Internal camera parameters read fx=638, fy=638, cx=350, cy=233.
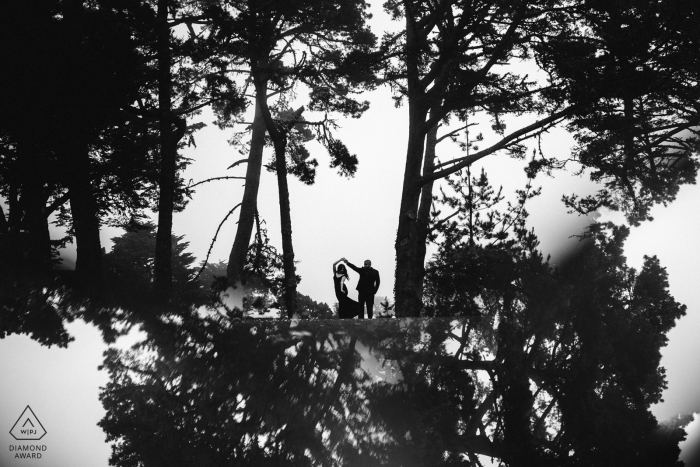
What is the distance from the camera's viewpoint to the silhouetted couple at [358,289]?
10.9 metres

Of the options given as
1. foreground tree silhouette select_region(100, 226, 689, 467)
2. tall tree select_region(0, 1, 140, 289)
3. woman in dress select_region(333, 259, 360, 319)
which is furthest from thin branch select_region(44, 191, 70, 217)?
woman in dress select_region(333, 259, 360, 319)

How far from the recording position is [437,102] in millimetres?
13336

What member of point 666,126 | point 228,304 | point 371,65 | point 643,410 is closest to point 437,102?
point 371,65

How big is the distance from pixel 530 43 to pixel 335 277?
646 centimetres

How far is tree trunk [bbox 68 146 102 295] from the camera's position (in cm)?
1166

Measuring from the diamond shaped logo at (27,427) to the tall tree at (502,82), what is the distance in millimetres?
6493

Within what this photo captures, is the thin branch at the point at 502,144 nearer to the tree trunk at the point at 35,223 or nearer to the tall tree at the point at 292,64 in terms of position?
the tall tree at the point at 292,64

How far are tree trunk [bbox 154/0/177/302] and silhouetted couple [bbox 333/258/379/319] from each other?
3.66m

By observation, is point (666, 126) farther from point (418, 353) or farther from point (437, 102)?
point (418, 353)

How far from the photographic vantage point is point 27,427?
9.15 m

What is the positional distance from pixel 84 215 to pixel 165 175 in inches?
69.2

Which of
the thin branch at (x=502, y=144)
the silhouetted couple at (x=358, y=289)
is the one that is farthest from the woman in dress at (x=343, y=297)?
the thin branch at (x=502, y=144)

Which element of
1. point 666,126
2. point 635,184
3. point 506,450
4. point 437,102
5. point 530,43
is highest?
point 530,43

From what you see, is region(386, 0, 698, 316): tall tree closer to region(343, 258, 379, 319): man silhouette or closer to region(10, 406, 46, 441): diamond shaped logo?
region(343, 258, 379, 319): man silhouette
